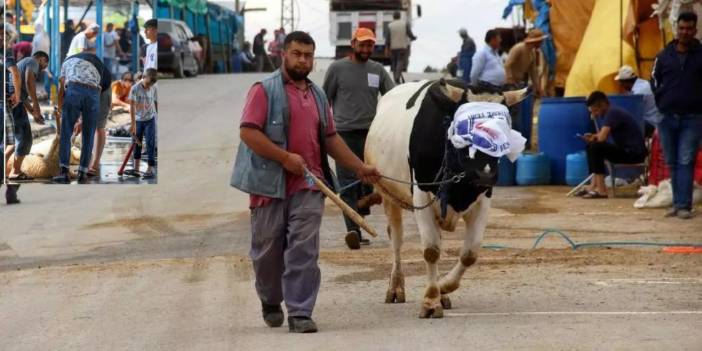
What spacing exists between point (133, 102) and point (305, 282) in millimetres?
4705

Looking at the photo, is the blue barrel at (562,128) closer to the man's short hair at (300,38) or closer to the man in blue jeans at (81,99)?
the man in blue jeans at (81,99)

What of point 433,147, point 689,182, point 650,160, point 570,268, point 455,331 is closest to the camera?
point 455,331

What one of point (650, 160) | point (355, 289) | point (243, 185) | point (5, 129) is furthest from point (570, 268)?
point (650, 160)

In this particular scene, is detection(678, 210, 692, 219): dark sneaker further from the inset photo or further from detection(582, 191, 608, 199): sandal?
the inset photo

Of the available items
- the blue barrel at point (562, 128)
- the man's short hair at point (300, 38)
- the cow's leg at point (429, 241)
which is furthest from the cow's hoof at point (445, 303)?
the blue barrel at point (562, 128)

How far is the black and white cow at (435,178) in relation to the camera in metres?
9.43

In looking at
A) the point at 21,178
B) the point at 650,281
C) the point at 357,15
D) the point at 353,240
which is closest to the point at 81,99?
the point at 21,178

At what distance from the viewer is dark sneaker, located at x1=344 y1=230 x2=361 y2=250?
13.0 m

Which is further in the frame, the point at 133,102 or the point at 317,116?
the point at 133,102

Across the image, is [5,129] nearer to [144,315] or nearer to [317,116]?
[144,315]

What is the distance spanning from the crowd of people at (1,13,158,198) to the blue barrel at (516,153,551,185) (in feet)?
24.2

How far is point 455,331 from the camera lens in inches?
347

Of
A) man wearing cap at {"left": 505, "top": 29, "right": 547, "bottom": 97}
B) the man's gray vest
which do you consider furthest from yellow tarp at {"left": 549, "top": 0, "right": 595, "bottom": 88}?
the man's gray vest

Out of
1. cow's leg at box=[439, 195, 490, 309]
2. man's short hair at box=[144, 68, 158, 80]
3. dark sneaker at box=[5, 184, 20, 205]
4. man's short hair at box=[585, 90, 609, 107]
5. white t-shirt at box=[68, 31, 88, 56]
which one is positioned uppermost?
white t-shirt at box=[68, 31, 88, 56]
